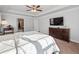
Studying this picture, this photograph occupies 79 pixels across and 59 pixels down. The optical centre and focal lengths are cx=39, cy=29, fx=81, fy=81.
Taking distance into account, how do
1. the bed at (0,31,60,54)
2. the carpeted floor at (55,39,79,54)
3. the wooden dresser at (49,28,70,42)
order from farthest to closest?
the wooden dresser at (49,28,70,42), the carpeted floor at (55,39,79,54), the bed at (0,31,60,54)

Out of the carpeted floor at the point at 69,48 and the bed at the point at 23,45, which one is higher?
the bed at the point at 23,45

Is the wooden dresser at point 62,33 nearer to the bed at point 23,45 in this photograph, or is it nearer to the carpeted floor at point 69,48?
the carpeted floor at point 69,48

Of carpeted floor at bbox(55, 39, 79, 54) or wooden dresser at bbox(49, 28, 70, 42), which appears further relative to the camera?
wooden dresser at bbox(49, 28, 70, 42)

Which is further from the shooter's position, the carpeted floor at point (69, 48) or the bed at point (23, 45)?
the carpeted floor at point (69, 48)

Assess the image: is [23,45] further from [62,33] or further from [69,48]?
[62,33]

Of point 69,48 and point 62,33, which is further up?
point 62,33

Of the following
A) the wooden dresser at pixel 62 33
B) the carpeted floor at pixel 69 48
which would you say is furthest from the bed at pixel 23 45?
the wooden dresser at pixel 62 33

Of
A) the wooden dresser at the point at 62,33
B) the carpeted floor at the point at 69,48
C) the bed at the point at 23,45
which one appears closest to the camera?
the bed at the point at 23,45

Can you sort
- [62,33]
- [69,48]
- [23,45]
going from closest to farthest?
[23,45]
[69,48]
[62,33]

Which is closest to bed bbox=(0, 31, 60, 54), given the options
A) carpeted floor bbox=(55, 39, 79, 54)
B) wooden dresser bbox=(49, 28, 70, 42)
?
carpeted floor bbox=(55, 39, 79, 54)

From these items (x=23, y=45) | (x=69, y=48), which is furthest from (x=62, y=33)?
(x=23, y=45)

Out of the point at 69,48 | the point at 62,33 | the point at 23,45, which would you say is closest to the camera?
the point at 23,45

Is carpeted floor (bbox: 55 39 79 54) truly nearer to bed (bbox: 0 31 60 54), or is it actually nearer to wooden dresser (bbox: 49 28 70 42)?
wooden dresser (bbox: 49 28 70 42)

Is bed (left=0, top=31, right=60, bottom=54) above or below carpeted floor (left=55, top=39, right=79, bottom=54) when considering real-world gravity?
above
